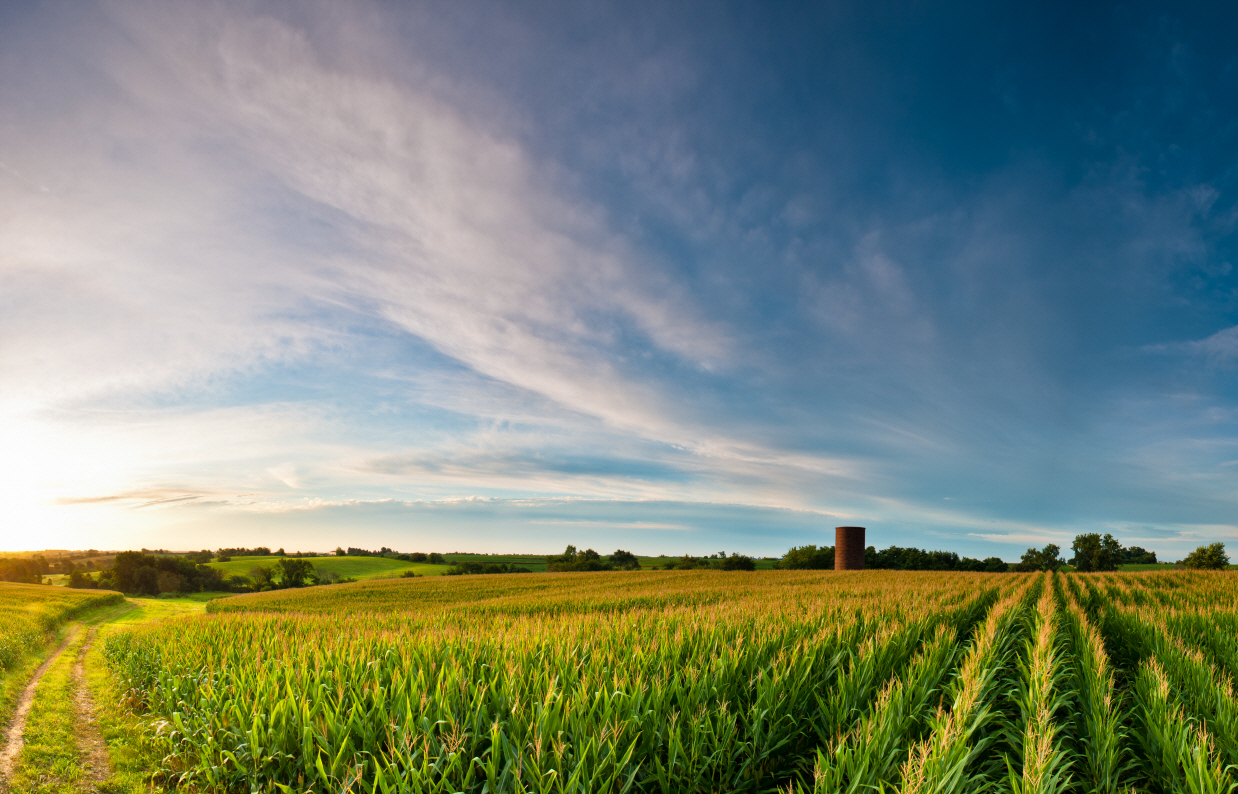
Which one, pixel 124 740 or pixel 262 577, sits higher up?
pixel 124 740

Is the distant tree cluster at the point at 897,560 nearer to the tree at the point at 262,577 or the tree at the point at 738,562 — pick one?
the tree at the point at 738,562

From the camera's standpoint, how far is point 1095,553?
85125 millimetres

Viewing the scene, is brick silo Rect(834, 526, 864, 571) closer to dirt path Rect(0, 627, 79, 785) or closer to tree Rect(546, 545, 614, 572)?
tree Rect(546, 545, 614, 572)

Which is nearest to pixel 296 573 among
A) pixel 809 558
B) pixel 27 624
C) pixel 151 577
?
pixel 151 577

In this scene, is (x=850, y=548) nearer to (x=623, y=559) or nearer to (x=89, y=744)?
(x=623, y=559)

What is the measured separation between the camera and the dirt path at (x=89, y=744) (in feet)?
29.5

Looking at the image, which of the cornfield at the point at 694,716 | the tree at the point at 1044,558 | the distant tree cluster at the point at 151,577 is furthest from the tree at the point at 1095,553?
the distant tree cluster at the point at 151,577

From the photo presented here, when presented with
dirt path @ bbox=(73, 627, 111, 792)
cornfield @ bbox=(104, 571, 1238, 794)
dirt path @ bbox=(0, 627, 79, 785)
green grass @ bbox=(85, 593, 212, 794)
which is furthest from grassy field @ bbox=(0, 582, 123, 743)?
cornfield @ bbox=(104, 571, 1238, 794)

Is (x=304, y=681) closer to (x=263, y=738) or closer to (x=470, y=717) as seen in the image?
(x=263, y=738)

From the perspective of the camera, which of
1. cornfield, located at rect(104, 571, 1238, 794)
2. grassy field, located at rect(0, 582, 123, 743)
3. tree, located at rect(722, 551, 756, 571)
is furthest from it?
tree, located at rect(722, 551, 756, 571)

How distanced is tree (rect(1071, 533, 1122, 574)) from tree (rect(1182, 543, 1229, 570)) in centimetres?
789

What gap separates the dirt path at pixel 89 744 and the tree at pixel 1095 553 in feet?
361

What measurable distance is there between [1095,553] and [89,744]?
4528 inches

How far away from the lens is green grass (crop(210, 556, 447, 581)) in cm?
8906
